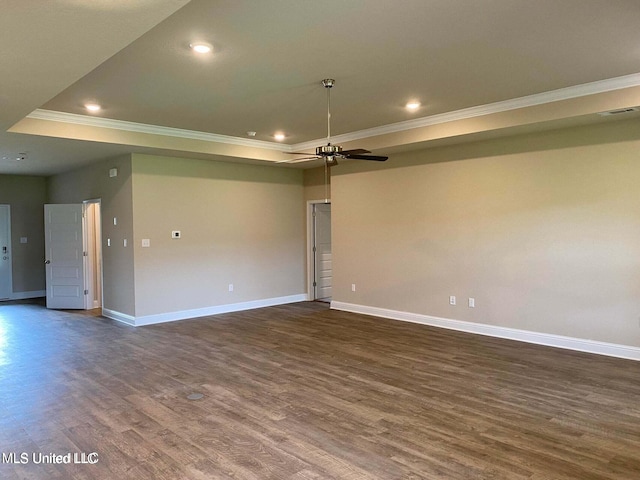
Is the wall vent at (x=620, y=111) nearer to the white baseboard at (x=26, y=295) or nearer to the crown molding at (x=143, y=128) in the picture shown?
the crown molding at (x=143, y=128)

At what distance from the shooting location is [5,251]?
31.2 feet

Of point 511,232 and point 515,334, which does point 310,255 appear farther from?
point 515,334

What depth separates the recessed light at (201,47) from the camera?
3383mm

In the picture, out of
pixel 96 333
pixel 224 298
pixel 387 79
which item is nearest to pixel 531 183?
pixel 387 79

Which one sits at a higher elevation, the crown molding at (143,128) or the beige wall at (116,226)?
the crown molding at (143,128)

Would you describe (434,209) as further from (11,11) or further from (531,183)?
(11,11)

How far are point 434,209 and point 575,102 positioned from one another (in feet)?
7.75

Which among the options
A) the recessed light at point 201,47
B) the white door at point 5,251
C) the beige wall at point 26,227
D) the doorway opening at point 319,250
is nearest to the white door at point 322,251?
the doorway opening at point 319,250

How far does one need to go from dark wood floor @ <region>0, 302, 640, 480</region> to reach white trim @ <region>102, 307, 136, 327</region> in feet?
2.64

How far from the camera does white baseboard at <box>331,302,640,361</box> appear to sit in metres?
4.93

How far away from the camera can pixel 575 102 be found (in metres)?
4.67

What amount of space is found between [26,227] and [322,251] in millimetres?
6538

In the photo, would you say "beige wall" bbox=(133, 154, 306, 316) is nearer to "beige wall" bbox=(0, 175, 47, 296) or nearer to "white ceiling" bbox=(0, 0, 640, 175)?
"white ceiling" bbox=(0, 0, 640, 175)

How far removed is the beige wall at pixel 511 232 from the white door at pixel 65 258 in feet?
16.3
